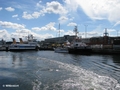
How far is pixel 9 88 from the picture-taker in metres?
14.2

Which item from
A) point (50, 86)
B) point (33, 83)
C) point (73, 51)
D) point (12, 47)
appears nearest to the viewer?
point (50, 86)

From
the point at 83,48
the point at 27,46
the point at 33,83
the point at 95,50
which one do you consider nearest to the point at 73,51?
the point at 83,48

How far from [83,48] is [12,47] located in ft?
190

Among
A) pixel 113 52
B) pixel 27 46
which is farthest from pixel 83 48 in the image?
pixel 27 46

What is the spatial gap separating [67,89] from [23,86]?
3.86m

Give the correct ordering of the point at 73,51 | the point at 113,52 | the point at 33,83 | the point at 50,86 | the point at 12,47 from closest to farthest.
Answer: the point at 50,86 < the point at 33,83 < the point at 113,52 < the point at 73,51 < the point at 12,47

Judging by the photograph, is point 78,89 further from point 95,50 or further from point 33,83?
point 95,50

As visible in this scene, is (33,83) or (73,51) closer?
(33,83)

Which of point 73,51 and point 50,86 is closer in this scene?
point 50,86

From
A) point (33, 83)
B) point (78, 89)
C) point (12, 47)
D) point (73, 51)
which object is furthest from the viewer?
point (12, 47)

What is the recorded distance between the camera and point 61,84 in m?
15.5

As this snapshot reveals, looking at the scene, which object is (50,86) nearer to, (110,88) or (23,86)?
(23,86)

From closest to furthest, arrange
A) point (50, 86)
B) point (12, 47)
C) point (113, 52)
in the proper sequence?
1. point (50, 86)
2. point (113, 52)
3. point (12, 47)

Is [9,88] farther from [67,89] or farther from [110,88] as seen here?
[110,88]
